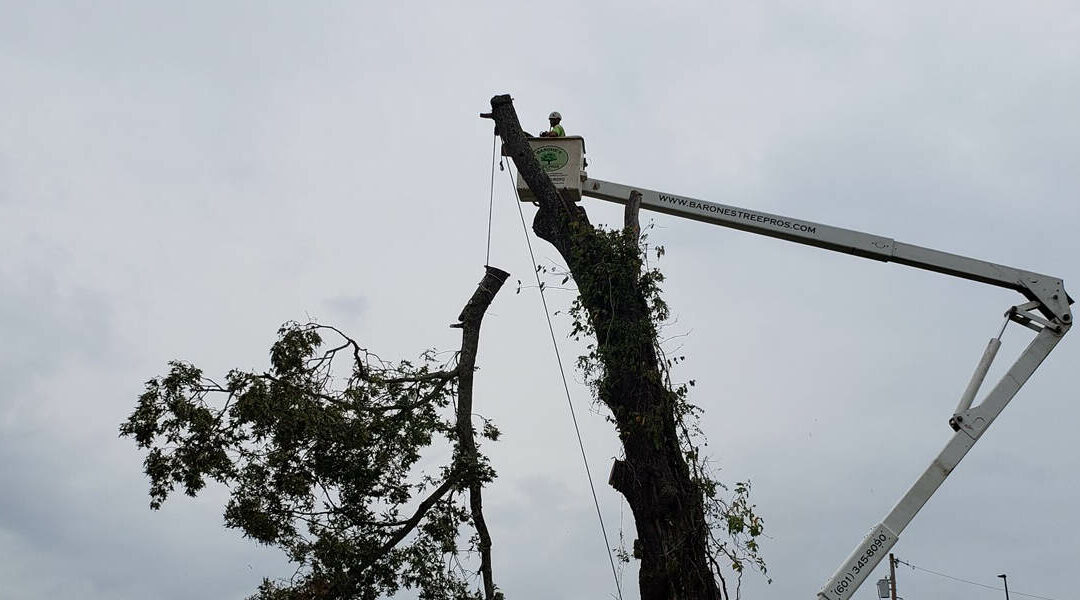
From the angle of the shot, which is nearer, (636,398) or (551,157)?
(636,398)

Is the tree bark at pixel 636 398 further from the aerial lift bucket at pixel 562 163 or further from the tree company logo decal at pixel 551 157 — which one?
the tree company logo decal at pixel 551 157

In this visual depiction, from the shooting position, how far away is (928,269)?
1277 centimetres

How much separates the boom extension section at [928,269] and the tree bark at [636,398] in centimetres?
87

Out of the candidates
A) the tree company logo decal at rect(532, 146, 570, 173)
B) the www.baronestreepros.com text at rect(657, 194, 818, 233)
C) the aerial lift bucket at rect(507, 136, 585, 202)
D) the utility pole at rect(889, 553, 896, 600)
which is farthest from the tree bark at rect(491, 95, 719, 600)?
the utility pole at rect(889, 553, 896, 600)

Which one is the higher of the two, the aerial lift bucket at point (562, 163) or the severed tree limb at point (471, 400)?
the aerial lift bucket at point (562, 163)


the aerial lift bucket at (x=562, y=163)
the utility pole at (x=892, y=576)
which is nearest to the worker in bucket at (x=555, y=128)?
the aerial lift bucket at (x=562, y=163)

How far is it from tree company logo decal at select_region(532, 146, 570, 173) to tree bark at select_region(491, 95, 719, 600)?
0.39 metres

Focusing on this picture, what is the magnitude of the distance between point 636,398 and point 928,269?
357cm

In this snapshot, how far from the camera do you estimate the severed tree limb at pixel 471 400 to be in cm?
1180

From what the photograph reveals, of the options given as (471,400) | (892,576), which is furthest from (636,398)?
(892,576)

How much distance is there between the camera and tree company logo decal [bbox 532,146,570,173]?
496 inches

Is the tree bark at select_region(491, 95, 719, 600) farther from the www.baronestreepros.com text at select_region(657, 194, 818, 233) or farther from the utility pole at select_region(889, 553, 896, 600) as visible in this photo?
the utility pole at select_region(889, 553, 896, 600)

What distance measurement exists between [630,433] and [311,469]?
300 centimetres

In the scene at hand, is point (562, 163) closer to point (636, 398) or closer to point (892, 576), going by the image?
point (636, 398)
